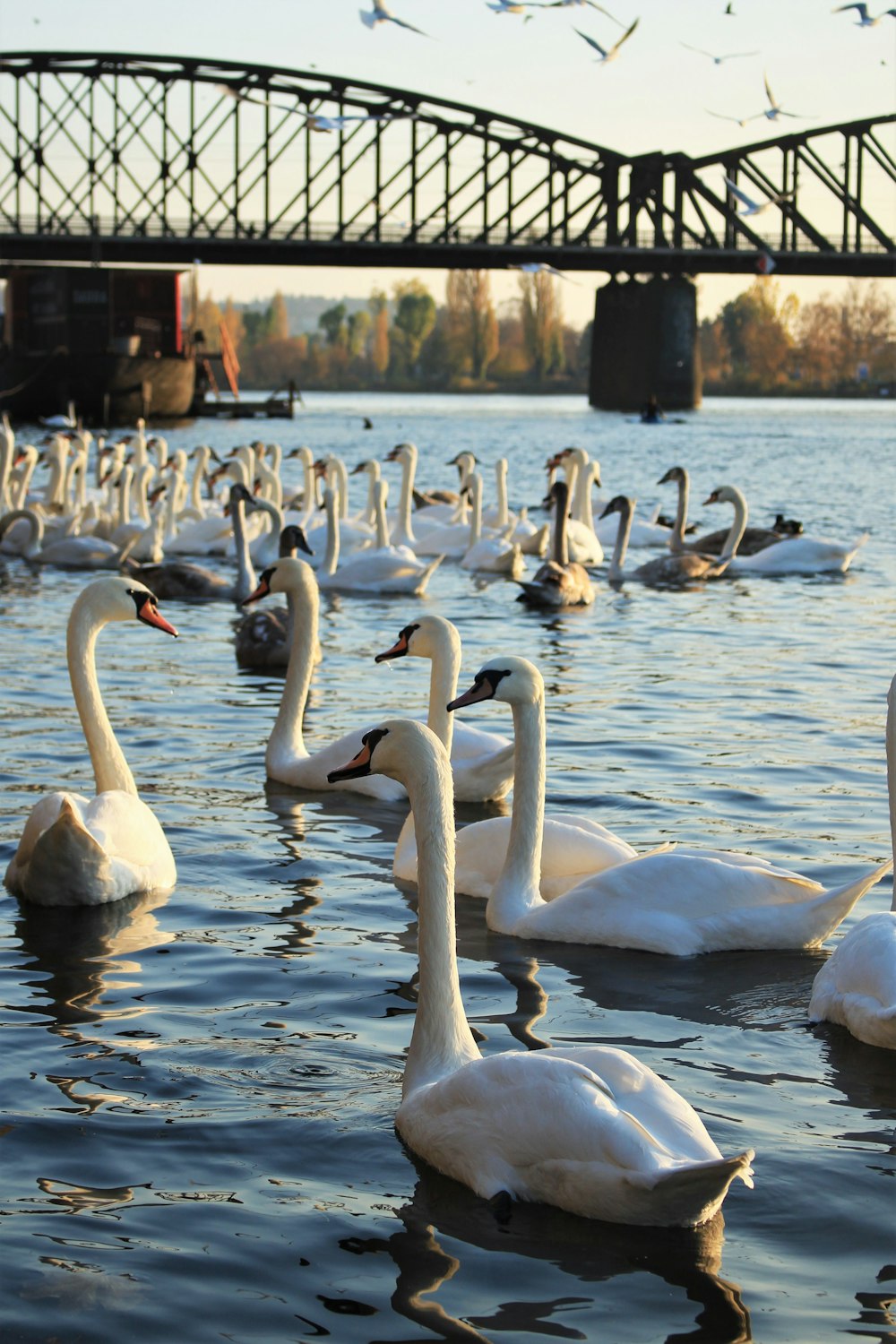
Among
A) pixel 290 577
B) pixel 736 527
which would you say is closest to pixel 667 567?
pixel 736 527

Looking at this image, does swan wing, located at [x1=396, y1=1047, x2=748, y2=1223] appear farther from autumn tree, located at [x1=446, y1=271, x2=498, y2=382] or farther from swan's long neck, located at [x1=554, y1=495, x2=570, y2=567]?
autumn tree, located at [x1=446, y1=271, x2=498, y2=382]

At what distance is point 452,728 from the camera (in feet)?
27.5

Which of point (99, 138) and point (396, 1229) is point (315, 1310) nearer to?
point (396, 1229)

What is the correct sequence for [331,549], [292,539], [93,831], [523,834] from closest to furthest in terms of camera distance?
[523,834] → [93,831] → [292,539] → [331,549]

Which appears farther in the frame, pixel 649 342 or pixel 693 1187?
Result: pixel 649 342

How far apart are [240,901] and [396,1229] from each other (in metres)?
2.94

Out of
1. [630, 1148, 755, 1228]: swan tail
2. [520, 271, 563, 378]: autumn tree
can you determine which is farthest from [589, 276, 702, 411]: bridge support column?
[630, 1148, 755, 1228]: swan tail

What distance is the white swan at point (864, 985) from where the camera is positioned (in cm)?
527

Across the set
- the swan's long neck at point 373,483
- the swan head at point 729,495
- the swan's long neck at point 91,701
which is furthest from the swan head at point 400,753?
the swan head at point 729,495

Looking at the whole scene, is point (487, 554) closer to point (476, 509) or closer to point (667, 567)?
point (476, 509)

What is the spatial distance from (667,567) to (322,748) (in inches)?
401

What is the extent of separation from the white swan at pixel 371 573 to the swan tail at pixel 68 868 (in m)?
10.4

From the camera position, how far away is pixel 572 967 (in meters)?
6.29

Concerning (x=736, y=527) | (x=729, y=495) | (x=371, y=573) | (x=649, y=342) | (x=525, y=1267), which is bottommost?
(x=525, y=1267)
